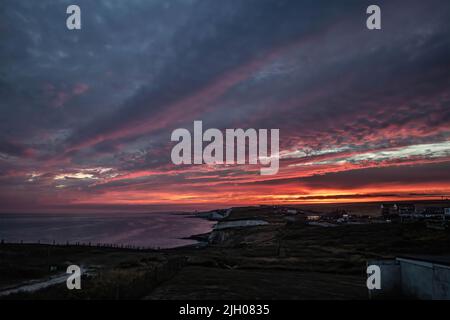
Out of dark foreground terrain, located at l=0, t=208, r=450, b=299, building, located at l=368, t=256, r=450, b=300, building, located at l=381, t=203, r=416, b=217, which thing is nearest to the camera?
building, located at l=368, t=256, r=450, b=300

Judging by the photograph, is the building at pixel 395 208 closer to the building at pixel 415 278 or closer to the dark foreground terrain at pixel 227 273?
the dark foreground terrain at pixel 227 273

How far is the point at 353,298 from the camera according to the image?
19000mm

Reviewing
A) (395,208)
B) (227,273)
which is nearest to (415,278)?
(227,273)

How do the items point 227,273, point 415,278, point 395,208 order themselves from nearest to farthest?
1. point 415,278
2. point 227,273
3. point 395,208

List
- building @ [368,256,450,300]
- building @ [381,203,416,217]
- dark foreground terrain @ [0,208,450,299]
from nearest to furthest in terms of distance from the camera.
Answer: building @ [368,256,450,300]
dark foreground terrain @ [0,208,450,299]
building @ [381,203,416,217]

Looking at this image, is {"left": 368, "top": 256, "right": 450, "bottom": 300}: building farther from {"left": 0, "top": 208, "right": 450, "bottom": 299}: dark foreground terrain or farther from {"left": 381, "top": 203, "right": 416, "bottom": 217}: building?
{"left": 381, "top": 203, "right": 416, "bottom": 217}: building

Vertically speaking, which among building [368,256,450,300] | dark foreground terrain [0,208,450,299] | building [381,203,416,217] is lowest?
building [381,203,416,217]

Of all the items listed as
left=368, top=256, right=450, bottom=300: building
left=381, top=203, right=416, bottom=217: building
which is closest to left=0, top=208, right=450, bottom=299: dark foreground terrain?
left=368, top=256, right=450, bottom=300: building

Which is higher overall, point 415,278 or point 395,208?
point 415,278

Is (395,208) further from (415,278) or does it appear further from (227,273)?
(415,278)

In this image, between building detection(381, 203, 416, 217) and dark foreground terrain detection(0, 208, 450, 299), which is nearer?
dark foreground terrain detection(0, 208, 450, 299)

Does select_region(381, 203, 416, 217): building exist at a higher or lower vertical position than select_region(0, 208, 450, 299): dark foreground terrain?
lower
